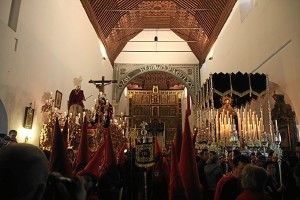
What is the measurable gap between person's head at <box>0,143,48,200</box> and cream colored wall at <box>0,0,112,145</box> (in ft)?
19.3

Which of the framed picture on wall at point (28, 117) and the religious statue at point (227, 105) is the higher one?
the religious statue at point (227, 105)

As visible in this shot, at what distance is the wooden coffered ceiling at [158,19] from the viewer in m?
14.1

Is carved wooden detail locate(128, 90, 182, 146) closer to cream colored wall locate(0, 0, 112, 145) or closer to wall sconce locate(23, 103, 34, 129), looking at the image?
cream colored wall locate(0, 0, 112, 145)

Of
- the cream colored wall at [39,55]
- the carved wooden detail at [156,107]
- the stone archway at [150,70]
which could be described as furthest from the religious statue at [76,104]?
the carved wooden detail at [156,107]

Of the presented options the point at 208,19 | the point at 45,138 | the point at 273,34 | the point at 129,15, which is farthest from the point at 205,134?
the point at 129,15

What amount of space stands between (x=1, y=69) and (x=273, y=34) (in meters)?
7.36

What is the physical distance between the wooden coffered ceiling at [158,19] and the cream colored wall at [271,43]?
1773 millimetres

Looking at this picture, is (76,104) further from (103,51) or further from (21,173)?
(103,51)

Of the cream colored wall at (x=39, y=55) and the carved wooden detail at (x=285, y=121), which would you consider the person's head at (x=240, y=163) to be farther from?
the cream colored wall at (x=39, y=55)

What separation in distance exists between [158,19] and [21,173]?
17.4 m

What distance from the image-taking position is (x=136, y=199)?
153 inches

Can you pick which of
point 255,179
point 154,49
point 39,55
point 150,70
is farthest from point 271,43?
point 154,49

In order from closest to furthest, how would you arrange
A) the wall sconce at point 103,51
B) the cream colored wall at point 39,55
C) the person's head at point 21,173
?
the person's head at point 21,173
the cream colored wall at point 39,55
the wall sconce at point 103,51

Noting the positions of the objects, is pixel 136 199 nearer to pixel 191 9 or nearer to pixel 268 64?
pixel 268 64
